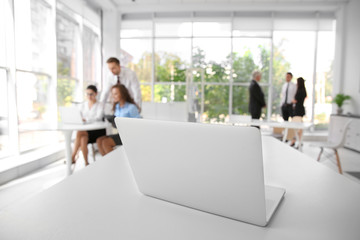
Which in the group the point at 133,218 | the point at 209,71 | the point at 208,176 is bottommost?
the point at 133,218

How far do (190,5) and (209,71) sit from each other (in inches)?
71.8

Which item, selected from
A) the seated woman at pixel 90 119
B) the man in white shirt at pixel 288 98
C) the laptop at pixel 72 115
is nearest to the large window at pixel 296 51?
the man in white shirt at pixel 288 98

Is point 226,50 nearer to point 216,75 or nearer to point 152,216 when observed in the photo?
point 216,75

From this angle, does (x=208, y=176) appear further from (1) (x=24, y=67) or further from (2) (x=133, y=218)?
(1) (x=24, y=67)

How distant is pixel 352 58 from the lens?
6.37 meters

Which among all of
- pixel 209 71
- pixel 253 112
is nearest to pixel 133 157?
pixel 253 112

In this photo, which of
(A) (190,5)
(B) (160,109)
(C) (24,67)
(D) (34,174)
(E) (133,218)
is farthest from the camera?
(A) (190,5)

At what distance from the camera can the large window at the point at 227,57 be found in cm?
688

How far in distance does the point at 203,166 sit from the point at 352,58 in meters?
7.36

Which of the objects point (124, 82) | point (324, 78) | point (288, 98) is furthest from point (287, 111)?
point (124, 82)

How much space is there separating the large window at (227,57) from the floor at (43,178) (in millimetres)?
2688

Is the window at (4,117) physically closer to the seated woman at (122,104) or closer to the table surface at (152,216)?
the seated woman at (122,104)

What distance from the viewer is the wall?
6.18 m

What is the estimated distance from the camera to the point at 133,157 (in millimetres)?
767
